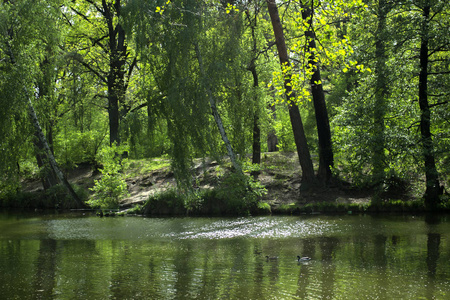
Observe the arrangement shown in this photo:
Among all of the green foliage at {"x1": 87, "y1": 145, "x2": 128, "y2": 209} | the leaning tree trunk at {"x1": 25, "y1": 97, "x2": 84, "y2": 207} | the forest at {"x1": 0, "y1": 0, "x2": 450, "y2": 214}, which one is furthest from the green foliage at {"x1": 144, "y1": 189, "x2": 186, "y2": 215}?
the leaning tree trunk at {"x1": 25, "y1": 97, "x2": 84, "y2": 207}

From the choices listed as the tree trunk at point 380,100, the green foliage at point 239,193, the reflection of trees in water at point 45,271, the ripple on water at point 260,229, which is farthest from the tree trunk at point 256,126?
the reflection of trees in water at point 45,271

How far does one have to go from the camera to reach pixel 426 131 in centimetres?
1366

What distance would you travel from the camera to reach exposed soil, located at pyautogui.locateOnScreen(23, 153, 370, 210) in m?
16.2

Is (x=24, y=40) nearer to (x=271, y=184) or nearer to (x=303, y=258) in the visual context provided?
(x=271, y=184)

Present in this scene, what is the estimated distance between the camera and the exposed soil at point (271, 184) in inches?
637

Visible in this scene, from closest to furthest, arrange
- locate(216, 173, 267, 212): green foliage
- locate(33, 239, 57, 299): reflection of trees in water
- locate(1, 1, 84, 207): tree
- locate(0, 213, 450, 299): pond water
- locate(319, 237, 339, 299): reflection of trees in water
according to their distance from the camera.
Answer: locate(319, 237, 339, 299): reflection of trees in water → locate(0, 213, 450, 299): pond water → locate(33, 239, 57, 299): reflection of trees in water → locate(216, 173, 267, 212): green foliage → locate(1, 1, 84, 207): tree

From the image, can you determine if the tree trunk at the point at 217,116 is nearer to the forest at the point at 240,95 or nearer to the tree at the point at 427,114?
the forest at the point at 240,95

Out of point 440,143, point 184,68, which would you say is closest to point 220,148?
point 184,68

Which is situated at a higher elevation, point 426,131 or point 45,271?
point 426,131

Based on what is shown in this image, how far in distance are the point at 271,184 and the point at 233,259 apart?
878 cm

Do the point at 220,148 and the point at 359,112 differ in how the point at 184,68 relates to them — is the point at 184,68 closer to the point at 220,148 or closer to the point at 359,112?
the point at 220,148

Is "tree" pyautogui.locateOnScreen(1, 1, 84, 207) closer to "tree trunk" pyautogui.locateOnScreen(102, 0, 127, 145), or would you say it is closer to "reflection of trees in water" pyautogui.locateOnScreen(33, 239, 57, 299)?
"tree trunk" pyautogui.locateOnScreen(102, 0, 127, 145)

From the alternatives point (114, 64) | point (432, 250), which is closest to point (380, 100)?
point (432, 250)

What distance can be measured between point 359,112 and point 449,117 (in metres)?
2.57
